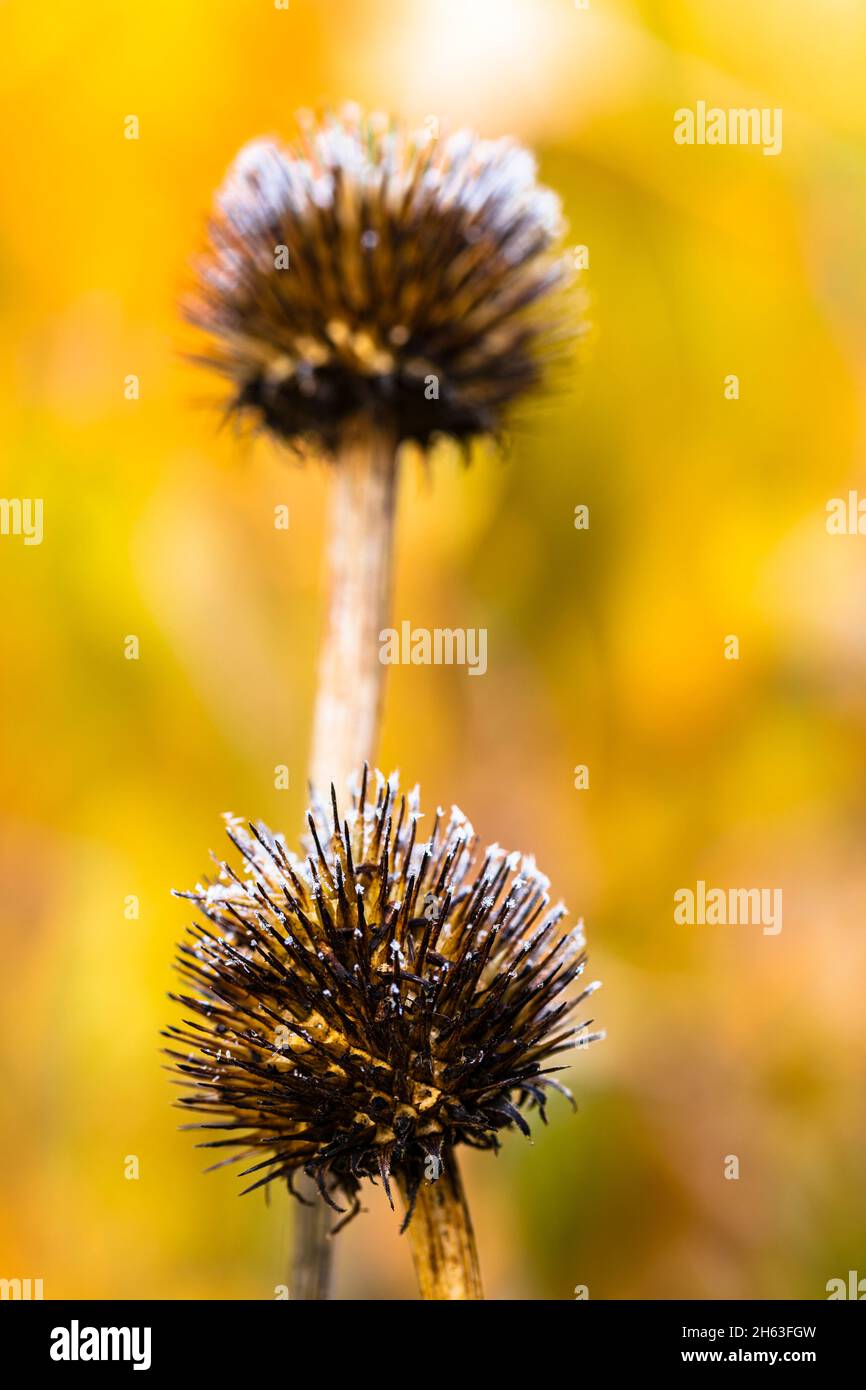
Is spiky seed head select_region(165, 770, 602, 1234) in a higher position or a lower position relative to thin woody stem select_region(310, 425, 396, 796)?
lower
